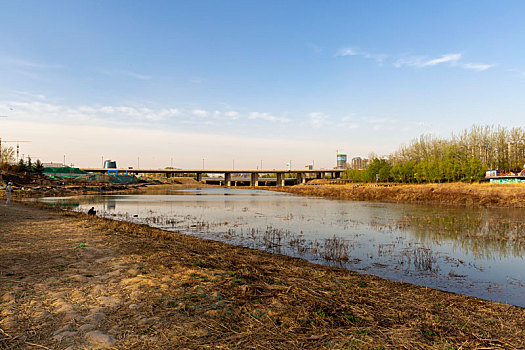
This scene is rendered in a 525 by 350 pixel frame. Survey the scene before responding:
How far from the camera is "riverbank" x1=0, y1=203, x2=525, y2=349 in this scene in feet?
17.9

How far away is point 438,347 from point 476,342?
3.01 ft

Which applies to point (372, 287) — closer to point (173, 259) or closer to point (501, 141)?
point (173, 259)

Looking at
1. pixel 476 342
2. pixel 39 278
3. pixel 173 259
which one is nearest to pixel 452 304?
pixel 476 342

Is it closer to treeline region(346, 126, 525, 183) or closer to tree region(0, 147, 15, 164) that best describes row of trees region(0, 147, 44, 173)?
tree region(0, 147, 15, 164)

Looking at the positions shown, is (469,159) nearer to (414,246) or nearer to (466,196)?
(466,196)

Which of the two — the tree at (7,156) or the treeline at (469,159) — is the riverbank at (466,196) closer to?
the treeline at (469,159)

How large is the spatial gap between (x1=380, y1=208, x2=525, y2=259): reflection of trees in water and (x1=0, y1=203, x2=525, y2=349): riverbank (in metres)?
9.86

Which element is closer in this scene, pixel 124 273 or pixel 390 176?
pixel 124 273

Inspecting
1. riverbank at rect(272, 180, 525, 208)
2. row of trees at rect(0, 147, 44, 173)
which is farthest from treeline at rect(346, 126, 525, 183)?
row of trees at rect(0, 147, 44, 173)

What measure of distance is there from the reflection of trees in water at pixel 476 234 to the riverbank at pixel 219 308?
32.3 feet

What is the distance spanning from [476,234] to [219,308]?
21.5 metres

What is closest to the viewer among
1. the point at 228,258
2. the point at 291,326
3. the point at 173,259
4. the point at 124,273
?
the point at 291,326

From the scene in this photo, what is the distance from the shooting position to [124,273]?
360 inches

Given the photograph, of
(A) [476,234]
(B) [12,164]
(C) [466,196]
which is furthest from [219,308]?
(B) [12,164]
